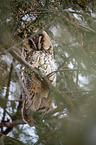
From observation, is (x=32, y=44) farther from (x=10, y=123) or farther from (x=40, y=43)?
(x=10, y=123)

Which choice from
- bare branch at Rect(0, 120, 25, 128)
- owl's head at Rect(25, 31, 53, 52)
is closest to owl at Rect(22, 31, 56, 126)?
owl's head at Rect(25, 31, 53, 52)

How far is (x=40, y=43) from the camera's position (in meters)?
2.47

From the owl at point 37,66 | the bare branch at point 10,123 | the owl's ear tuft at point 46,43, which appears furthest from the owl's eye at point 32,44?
the bare branch at point 10,123

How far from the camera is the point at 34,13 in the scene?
1.64 metres

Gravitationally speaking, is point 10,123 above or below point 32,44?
below

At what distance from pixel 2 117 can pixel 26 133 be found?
0.71 metres

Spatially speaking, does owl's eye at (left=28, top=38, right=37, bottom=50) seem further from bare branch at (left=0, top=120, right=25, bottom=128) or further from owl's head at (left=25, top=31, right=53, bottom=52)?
bare branch at (left=0, top=120, right=25, bottom=128)

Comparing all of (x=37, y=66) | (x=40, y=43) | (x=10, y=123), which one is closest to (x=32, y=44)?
(x=40, y=43)

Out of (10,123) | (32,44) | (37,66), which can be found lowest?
(10,123)

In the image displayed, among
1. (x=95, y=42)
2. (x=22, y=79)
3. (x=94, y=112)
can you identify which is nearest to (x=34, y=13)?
(x=95, y=42)

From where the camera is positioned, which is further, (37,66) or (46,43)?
(46,43)

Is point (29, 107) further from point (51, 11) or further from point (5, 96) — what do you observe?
point (51, 11)

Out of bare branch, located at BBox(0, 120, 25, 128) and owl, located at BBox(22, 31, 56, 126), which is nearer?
→ owl, located at BBox(22, 31, 56, 126)

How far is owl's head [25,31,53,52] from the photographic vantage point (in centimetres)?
241
